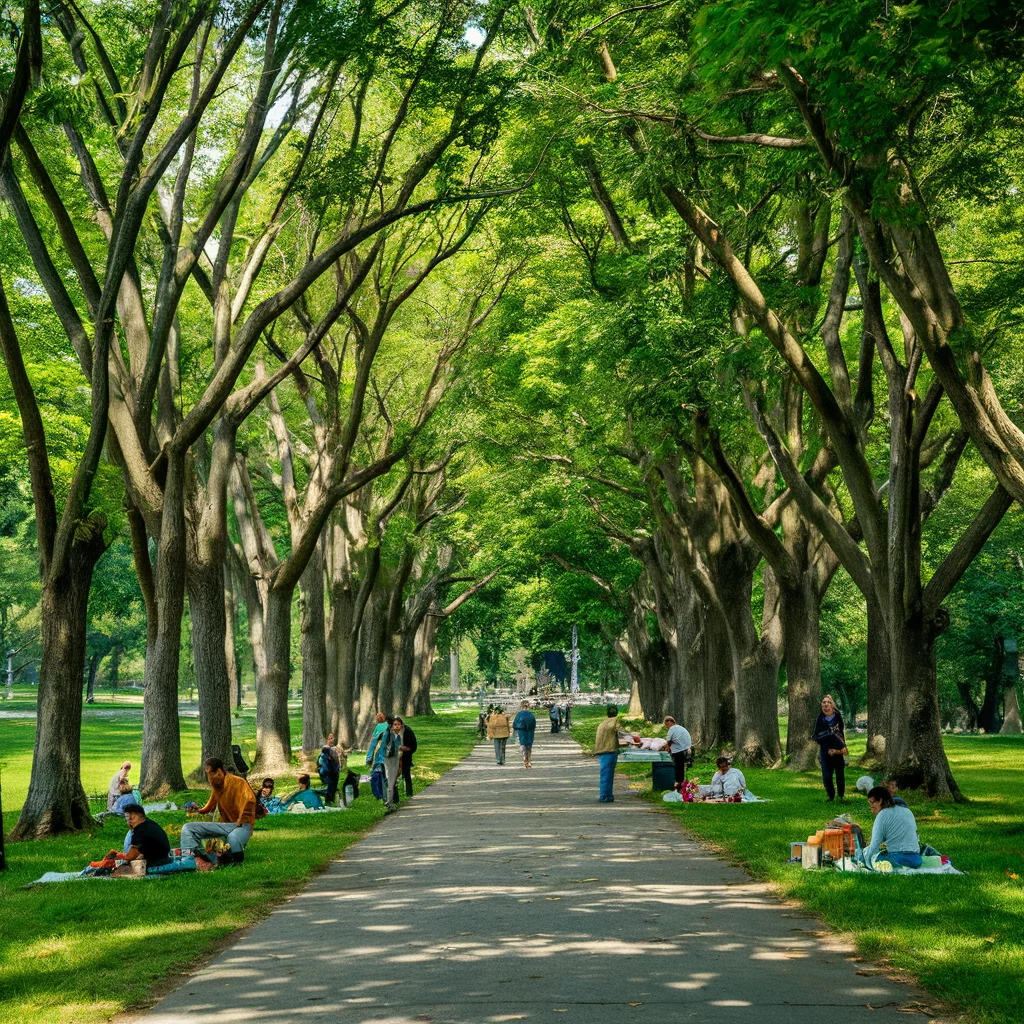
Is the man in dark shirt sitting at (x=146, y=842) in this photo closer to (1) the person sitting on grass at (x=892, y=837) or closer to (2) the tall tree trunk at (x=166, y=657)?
(2) the tall tree trunk at (x=166, y=657)

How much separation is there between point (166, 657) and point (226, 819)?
5.34 m

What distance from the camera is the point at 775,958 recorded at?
25.6ft

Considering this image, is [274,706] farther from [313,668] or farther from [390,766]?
[390,766]

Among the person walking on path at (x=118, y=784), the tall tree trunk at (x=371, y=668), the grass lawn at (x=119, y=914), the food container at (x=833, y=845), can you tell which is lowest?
the grass lawn at (x=119, y=914)

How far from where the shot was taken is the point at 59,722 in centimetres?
1455

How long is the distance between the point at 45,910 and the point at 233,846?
300cm

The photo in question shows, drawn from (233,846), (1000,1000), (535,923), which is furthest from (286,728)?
(1000,1000)

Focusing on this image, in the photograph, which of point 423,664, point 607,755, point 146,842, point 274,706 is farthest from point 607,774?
point 423,664

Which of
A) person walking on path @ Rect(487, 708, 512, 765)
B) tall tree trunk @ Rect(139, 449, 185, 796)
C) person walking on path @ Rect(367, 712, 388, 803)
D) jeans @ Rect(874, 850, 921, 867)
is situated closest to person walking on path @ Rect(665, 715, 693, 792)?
person walking on path @ Rect(367, 712, 388, 803)

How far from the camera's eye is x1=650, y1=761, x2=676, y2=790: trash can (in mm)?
20938

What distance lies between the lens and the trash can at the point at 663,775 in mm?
20938

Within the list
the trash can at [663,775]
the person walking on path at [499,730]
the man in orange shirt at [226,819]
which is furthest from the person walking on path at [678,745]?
the person walking on path at [499,730]

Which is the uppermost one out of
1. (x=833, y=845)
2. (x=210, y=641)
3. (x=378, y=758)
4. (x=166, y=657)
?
(x=210, y=641)

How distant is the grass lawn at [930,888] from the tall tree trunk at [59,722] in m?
7.47
